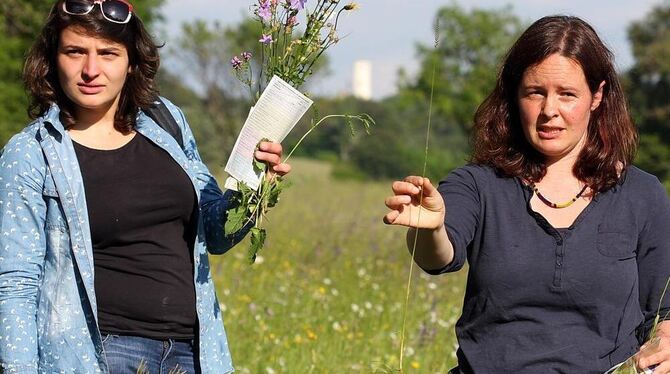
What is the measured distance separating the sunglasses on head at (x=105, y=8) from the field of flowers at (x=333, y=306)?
172 centimetres

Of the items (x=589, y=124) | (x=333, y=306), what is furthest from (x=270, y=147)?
(x=333, y=306)

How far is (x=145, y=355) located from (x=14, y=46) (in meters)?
18.3

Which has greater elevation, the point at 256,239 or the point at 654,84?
→ the point at 256,239

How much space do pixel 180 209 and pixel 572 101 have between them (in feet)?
3.77

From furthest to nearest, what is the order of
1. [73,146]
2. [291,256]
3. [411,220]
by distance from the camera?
1. [291,256]
2. [73,146]
3. [411,220]

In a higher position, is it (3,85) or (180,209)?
(180,209)

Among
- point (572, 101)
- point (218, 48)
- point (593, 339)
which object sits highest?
point (572, 101)

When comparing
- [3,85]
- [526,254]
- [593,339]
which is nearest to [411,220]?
[526,254]

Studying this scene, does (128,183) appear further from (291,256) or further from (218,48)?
(218,48)

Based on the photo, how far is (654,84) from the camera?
1938 inches

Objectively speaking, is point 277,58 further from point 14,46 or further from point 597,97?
point 14,46

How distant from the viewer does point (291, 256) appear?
9.34 m

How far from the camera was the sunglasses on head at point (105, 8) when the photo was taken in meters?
3.21

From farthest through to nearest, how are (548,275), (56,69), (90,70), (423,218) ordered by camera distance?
(56,69), (90,70), (548,275), (423,218)
